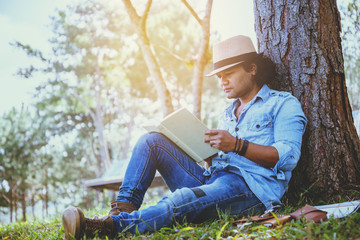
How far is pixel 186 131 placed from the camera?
2.41m

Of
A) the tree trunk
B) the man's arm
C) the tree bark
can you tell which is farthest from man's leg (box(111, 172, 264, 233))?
the tree bark

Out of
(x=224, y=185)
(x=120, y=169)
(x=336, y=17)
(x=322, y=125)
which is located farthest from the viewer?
(x=120, y=169)

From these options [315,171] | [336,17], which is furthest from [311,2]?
[315,171]

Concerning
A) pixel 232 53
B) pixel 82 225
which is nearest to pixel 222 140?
pixel 232 53

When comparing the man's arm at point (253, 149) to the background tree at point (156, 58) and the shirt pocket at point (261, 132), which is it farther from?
the background tree at point (156, 58)

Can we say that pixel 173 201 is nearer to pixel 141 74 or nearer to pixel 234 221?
pixel 234 221

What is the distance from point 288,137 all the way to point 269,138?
0.67 feet

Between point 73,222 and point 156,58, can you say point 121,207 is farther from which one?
point 156,58

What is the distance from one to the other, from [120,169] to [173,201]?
443 inches

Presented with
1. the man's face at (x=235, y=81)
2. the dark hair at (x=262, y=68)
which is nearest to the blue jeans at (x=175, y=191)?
the man's face at (x=235, y=81)

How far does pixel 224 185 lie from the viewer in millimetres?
2170

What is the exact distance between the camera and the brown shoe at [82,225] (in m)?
1.90

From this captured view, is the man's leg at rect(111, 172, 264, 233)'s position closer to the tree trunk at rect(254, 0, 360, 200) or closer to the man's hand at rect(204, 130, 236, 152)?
the man's hand at rect(204, 130, 236, 152)

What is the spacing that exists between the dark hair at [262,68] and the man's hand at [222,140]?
71 cm
